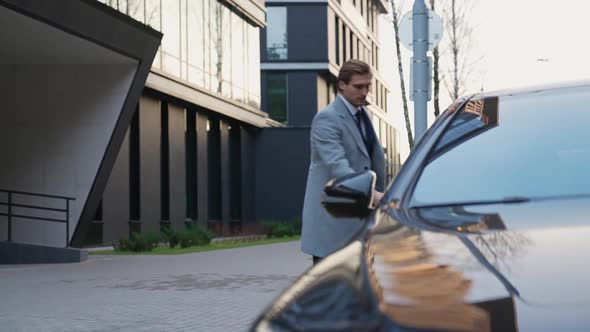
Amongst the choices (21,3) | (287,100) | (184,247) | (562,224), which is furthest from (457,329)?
(287,100)

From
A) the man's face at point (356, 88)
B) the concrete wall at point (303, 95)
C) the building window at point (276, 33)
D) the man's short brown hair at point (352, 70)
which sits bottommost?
the man's face at point (356, 88)

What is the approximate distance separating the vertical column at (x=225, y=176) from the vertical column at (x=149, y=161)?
7207mm

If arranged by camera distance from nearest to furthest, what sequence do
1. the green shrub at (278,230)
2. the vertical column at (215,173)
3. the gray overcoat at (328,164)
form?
the gray overcoat at (328,164) < the green shrub at (278,230) < the vertical column at (215,173)

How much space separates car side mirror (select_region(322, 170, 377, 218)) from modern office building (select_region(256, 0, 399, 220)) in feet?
120

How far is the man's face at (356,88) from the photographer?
5.64 metres

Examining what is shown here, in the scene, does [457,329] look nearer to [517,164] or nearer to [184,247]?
[517,164]

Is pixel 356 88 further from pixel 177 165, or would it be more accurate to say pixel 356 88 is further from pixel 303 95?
pixel 303 95

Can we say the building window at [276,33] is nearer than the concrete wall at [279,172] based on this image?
No

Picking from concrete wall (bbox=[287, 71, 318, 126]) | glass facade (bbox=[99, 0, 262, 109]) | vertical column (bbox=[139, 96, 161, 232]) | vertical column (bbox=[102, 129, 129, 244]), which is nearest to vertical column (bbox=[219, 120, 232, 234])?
glass facade (bbox=[99, 0, 262, 109])

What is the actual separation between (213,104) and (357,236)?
28534mm

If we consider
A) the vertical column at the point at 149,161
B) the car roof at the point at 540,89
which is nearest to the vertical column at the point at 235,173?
the vertical column at the point at 149,161

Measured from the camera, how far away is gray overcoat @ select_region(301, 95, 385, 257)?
18.2 ft

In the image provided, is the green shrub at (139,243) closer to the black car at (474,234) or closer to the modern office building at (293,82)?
the black car at (474,234)

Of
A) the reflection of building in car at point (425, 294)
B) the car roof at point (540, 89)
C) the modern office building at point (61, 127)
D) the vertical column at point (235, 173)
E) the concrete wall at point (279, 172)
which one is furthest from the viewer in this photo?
the concrete wall at point (279, 172)
